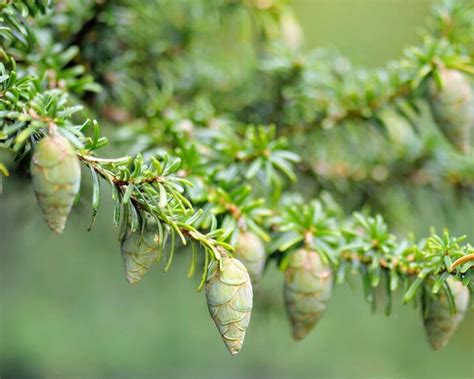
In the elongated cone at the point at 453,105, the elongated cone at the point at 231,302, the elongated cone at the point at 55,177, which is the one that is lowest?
the elongated cone at the point at 231,302

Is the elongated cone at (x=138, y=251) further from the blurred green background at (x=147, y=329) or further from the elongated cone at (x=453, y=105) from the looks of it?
the blurred green background at (x=147, y=329)

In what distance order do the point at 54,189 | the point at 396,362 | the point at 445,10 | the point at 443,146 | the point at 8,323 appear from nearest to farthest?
the point at 54,189, the point at 445,10, the point at 443,146, the point at 8,323, the point at 396,362

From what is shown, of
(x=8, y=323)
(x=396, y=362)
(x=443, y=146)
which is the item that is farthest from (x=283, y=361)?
(x=443, y=146)

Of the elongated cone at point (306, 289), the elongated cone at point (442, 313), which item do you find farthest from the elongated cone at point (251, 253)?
the elongated cone at point (442, 313)

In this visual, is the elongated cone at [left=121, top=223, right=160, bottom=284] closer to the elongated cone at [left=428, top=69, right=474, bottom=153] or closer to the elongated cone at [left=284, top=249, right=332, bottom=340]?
the elongated cone at [left=284, top=249, right=332, bottom=340]

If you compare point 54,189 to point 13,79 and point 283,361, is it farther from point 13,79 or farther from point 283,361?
point 283,361

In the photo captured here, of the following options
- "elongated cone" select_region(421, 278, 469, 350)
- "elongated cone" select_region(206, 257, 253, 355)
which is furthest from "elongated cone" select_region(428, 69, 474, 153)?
Answer: "elongated cone" select_region(206, 257, 253, 355)

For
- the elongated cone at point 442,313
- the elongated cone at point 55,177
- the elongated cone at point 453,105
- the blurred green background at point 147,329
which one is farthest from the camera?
the blurred green background at point 147,329
